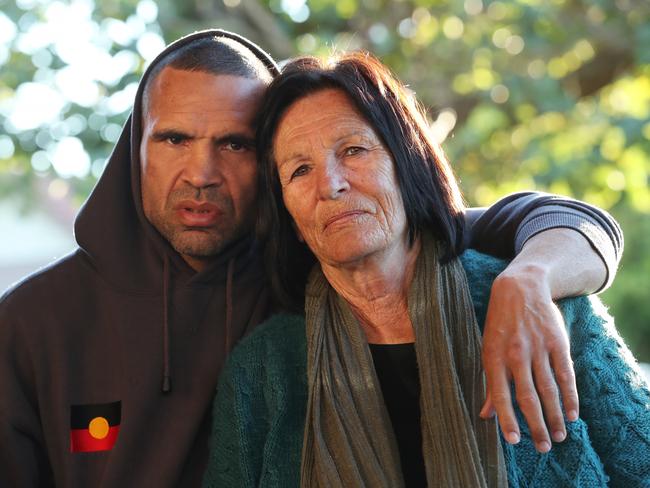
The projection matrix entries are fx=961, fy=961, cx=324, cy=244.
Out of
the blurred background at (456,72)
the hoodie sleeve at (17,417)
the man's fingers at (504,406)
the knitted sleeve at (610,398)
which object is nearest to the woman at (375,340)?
the knitted sleeve at (610,398)

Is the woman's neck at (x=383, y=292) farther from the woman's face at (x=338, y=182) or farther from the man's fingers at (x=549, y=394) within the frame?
the man's fingers at (x=549, y=394)

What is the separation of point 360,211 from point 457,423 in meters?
0.50

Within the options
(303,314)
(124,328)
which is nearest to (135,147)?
(124,328)

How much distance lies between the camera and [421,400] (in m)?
2.12

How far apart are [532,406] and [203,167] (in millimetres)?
1006

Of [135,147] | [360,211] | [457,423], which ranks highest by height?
[135,147]

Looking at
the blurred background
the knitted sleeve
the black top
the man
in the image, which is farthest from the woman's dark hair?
the blurred background

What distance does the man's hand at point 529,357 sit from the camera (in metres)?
1.78

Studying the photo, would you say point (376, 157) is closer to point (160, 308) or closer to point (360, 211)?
point (360, 211)

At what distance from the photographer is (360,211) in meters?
2.13

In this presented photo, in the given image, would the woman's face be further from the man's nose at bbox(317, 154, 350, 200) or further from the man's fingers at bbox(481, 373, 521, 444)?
the man's fingers at bbox(481, 373, 521, 444)

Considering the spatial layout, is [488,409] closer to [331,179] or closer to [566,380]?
[566,380]

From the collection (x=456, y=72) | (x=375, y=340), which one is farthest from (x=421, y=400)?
(x=456, y=72)

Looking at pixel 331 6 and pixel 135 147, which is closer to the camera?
pixel 135 147
